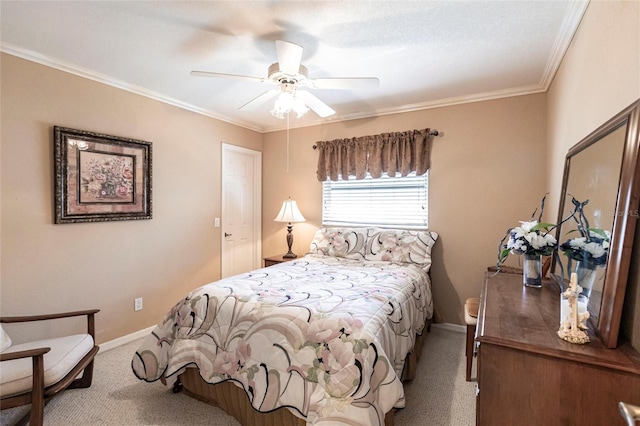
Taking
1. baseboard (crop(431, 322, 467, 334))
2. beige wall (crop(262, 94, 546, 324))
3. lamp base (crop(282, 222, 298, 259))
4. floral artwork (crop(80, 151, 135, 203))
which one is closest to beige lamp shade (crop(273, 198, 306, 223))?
lamp base (crop(282, 222, 298, 259))

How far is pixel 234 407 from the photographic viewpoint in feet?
5.99

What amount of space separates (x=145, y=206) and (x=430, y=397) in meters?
3.01

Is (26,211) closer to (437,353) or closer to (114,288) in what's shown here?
(114,288)

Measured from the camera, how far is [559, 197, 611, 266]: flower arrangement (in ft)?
3.96

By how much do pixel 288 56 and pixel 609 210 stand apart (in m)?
1.79

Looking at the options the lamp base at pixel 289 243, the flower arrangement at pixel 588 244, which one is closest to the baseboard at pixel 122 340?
the lamp base at pixel 289 243

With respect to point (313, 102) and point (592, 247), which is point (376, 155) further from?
point (592, 247)

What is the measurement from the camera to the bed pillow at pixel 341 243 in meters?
3.41

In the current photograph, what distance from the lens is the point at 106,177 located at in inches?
109

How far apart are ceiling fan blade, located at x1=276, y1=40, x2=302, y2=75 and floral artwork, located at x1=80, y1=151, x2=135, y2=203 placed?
190cm

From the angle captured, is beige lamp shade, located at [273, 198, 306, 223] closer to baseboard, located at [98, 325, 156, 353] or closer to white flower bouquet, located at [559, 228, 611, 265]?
baseboard, located at [98, 325, 156, 353]

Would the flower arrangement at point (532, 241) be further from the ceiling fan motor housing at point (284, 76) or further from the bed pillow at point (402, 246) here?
the ceiling fan motor housing at point (284, 76)

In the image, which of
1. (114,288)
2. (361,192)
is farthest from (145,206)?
(361,192)

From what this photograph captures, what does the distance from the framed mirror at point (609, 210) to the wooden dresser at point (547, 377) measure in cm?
12
